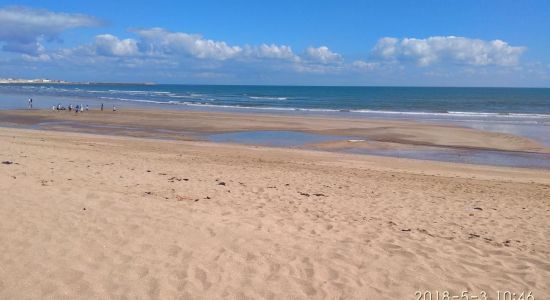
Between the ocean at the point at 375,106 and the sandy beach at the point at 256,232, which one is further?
the ocean at the point at 375,106

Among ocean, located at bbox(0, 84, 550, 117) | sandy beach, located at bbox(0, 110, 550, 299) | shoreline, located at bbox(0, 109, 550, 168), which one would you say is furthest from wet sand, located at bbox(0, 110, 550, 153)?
ocean, located at bbox(0, 84, 550, 117)

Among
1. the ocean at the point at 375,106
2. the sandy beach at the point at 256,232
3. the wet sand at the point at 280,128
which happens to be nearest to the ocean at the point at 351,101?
the ocean at the point at 375,106

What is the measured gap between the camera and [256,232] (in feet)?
19.9

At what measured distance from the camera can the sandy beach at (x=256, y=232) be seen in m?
4.47

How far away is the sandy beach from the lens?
176 inches

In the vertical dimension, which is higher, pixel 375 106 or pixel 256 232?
pixel 375 106

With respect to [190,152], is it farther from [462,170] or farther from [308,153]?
[462,170]

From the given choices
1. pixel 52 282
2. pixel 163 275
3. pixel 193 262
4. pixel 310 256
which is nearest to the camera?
pixel 52 282

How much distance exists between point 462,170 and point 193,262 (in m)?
12.3

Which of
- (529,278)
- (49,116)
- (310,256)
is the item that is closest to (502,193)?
(529,278)

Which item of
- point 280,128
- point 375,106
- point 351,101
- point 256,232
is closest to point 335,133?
point 280,128

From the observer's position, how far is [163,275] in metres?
4.52

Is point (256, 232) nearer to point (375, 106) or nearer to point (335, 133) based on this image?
point (335, 133)

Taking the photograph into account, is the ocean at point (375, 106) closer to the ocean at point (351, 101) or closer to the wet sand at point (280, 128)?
the ocean at point (351, 101)
